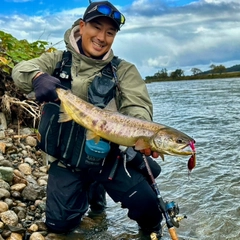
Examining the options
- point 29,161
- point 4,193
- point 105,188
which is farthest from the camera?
point 29,161

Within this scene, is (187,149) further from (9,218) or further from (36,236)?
(9,218)

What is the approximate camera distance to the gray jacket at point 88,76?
15.5 ft

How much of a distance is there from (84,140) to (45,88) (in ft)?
2.75

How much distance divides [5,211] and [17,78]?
1.62 metres

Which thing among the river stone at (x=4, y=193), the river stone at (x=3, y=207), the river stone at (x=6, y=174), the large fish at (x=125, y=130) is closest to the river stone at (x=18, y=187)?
the river stone at (x=6, y=174)

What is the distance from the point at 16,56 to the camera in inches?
340

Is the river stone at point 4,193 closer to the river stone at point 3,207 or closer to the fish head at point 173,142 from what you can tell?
the river stone at point 3,207

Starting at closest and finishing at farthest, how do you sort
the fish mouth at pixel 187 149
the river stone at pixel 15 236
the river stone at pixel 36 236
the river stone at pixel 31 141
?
1. the fish mouth at pixel 187 149
2. the river stone at pixel 15 236
3. the river stone at pixel 36 236
4. the river stone at pixel 31 141

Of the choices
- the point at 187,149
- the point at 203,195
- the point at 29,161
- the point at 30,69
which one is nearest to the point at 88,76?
the point at 30,69

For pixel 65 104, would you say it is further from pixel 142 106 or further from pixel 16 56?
pixel 16 56

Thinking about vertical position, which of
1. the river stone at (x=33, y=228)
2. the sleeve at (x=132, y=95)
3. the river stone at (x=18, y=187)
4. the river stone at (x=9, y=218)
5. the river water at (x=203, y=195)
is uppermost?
the sleeve at (x=132, y=95)

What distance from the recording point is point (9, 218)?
191 inches

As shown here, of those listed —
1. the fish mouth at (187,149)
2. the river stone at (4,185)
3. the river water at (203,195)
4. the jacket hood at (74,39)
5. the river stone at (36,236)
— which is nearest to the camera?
the fish mouth at (187,149)

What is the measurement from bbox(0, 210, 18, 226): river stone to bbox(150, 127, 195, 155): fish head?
6.99 ft
